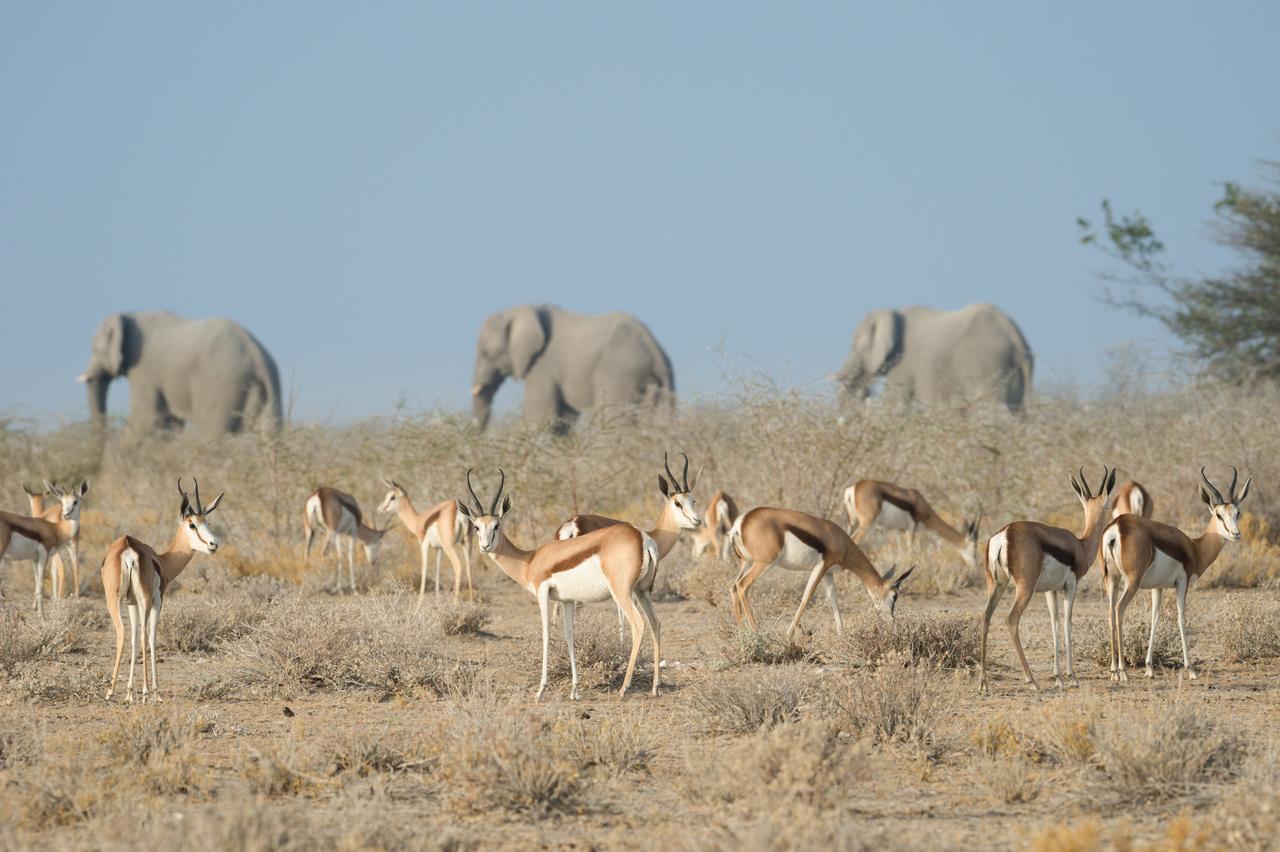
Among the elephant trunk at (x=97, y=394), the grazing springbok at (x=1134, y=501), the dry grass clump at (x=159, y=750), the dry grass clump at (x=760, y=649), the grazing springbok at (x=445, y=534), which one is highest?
the elephant trunk at (x=97, y=394)

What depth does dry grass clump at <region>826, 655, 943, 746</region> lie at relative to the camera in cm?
736

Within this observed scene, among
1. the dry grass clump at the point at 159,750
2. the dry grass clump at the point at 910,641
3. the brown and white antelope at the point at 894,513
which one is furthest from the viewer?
the brown and white antelope at the point at 894,513

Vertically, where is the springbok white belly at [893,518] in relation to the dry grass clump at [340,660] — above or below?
above

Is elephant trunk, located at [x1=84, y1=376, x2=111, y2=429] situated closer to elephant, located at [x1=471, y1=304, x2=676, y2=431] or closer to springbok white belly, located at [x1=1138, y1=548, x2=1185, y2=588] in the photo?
elephant, located at [x1=471, y1=304, x2=676, y2=431]

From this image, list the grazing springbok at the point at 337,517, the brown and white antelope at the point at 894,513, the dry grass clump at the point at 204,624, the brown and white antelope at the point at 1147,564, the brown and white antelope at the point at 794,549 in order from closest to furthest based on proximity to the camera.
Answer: the brown and white antelope at the point at 1147,564 < the brown and white antelope at the point at 794,549 < the dry grass clump at the point at 204,624 < the brown and white antelope at the point at 894,513 < the grazing springbok at the point at 337,517

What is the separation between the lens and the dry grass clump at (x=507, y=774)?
243 inches

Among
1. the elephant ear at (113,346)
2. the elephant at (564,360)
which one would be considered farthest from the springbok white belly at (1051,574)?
the elephant ear at (113,346)

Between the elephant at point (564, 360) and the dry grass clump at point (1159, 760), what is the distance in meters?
22.3

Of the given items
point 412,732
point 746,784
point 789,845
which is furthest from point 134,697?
point 789,845

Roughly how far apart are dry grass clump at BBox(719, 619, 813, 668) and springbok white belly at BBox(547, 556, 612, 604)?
1.40 metres

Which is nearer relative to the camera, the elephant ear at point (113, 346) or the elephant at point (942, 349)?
the elephant at point (942, 349)

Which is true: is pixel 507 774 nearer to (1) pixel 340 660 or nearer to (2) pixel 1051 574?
(1) pixel 340 660

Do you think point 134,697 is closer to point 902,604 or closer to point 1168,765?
point 1168,765

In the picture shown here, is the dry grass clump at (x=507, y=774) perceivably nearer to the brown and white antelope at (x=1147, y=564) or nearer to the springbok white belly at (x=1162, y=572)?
the brown and white antelope at (x=1147, y=564)
